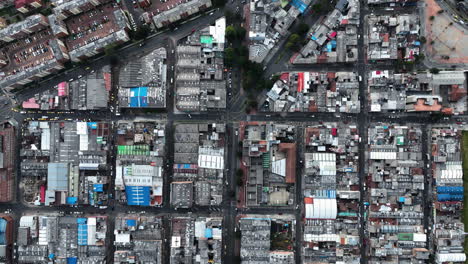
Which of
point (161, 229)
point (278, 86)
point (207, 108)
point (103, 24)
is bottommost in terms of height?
point (161, 229)

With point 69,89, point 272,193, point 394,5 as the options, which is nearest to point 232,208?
point 272,193

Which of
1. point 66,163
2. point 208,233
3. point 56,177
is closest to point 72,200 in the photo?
point 56,177

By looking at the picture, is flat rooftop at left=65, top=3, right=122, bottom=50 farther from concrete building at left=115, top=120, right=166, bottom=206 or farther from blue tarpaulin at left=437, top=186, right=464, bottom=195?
blue tarpaulin at left=437, top=186, right=464, bottom=195

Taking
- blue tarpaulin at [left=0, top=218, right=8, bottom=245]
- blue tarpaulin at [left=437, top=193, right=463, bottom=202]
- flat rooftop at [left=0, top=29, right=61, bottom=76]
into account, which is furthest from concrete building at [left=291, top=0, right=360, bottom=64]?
blue tarpaulin at [left=0, top=218, right=8, bottom=245]

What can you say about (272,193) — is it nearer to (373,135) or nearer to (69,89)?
(373,135)

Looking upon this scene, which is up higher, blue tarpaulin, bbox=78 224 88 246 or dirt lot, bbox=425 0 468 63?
dirt lot, bbox=425 0 468 63

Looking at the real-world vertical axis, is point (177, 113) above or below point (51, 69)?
below
